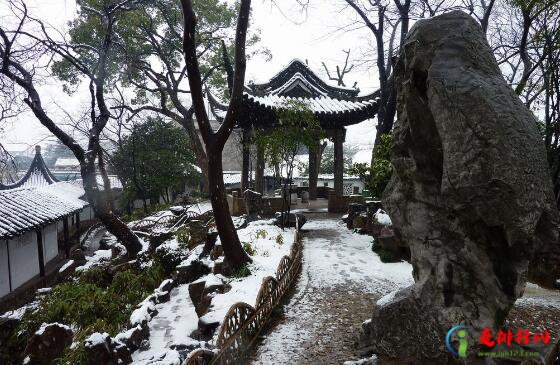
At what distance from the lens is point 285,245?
10.4 m

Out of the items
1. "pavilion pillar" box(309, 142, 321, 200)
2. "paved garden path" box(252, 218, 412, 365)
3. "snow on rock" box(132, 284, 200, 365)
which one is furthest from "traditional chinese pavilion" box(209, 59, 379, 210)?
"snow on rock" box(132, 284, 200, 365)

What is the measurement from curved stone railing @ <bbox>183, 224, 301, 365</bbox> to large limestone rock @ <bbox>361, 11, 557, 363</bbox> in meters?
1.92

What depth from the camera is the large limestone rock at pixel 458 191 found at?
107 inches

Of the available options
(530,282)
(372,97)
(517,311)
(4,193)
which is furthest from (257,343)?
(372,97)

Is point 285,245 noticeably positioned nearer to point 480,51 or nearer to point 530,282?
point 530,282

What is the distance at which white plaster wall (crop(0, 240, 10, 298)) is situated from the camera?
10.0m

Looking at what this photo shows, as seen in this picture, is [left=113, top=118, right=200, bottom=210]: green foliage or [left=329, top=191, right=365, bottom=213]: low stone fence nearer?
[left=329, top=191, right=365, bottom=213]: low stone fence

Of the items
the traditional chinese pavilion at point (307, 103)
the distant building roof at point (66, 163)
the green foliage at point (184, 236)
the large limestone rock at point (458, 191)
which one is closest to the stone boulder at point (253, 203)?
the traditional chinese pavilion at point (307, 103)

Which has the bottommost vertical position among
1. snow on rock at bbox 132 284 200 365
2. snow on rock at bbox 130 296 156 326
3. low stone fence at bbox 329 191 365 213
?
snow on rock at bbox 132 284 200 365

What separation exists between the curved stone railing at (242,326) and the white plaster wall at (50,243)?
11.5 m

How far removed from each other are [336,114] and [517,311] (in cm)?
1052
